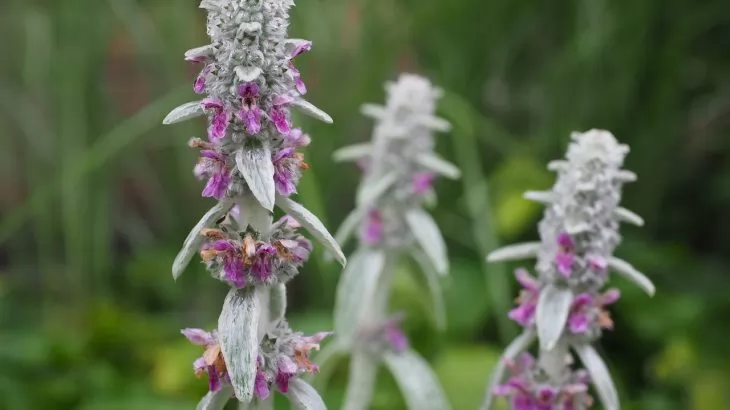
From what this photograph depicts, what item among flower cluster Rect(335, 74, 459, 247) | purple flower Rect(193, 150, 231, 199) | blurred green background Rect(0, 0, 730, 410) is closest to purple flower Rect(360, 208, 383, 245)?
flower cluster Rect(335, 74, 459, 247)

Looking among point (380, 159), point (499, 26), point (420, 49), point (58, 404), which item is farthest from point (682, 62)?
point (58, 404)

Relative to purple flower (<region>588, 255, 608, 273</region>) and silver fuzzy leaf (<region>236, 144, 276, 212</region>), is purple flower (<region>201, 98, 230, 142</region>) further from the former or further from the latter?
purple flower (<region>588, 255, 608, 273</region>)

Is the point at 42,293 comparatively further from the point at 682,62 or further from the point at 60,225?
the point at 682,62

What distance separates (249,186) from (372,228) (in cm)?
53

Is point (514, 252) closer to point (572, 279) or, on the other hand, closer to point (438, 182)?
point (572, 279)

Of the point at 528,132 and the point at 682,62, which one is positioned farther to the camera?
the point at 528,132

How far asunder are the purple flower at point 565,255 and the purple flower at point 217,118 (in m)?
0.36

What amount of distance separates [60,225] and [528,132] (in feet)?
3.91

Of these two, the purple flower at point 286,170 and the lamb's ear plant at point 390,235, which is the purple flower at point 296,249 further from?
the lamb's ear plant at point 390,235

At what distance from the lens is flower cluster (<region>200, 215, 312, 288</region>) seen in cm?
66

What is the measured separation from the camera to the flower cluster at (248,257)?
0.66 metres

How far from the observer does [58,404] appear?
1.50 meters

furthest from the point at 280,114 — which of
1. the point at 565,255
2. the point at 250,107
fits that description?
the point at 565,255

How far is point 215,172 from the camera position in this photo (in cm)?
65
